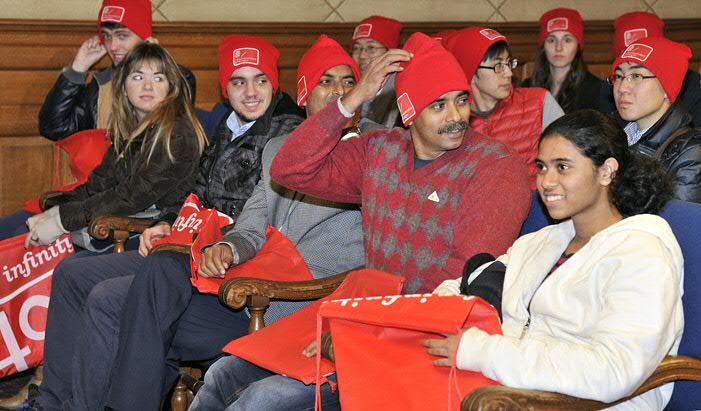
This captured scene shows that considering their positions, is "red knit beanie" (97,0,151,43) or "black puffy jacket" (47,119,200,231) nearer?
"black puffy jacket" (47,119,200,231)

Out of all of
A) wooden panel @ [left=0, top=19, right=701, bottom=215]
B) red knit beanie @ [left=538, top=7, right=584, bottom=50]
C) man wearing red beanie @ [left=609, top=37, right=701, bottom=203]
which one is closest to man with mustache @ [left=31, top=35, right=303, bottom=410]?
man wearing red beanie @ [left=609, top=37, right=701, bottom=203]

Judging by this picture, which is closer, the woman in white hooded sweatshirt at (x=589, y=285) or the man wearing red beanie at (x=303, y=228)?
the woman in white hooded sweatshirt at (x=589, y=285)

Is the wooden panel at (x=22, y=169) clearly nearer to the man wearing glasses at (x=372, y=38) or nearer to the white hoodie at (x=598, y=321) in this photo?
the man wearing glasses at (x=372, y=38)

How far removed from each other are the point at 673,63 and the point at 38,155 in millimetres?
3141

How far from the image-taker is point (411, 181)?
270cm

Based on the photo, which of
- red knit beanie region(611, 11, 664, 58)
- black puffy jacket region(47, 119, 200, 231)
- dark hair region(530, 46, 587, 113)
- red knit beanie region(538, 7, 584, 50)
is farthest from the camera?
red knit beanie region(611, 11, 664, 58)

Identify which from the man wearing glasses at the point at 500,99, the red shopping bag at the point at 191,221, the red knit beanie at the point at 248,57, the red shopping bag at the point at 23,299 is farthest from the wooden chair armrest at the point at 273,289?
the red shopping bag at the point at 23,299

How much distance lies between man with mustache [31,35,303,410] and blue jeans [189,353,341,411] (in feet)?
1.06

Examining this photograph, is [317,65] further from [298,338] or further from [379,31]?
[379,31]

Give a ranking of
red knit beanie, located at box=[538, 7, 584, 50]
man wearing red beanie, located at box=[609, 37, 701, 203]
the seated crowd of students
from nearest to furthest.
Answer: the seated crowd of students < man wearing red beanie, located at box=[609, 37, 701, 203] < red knit beanie, located at box=[538, 7, 584, 50]

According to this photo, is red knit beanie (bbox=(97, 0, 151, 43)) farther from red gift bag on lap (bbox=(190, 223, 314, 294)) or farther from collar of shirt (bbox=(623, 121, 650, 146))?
collar of shirt (bbox=(623, 121, 650, 146))

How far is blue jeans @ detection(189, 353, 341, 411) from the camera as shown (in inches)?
97.8

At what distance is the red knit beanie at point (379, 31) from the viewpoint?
489 cm

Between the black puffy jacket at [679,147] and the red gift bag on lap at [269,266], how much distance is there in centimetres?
113
